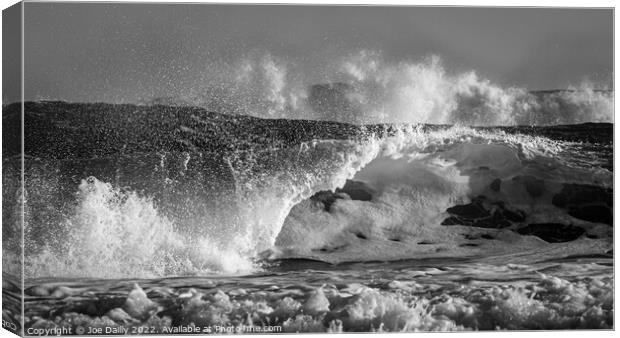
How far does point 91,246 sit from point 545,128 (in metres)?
3.61

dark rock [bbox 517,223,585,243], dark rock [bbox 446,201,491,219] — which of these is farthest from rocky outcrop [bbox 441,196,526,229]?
dark rock [bbox 517,223,585,243]

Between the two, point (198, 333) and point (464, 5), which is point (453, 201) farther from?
point (198, 333)

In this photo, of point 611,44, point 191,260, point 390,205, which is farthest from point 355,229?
point 611,44

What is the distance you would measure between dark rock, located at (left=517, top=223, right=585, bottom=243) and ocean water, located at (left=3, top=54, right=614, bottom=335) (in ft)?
0.04

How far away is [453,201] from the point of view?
905 centimetres

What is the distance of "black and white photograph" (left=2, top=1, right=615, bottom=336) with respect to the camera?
852 centimetres

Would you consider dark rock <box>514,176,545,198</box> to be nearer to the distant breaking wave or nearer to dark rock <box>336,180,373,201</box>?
the distant breaking wave

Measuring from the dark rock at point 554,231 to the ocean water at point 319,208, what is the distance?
0.04 feet

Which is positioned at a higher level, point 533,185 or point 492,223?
point 533,185

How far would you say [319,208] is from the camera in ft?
29.2

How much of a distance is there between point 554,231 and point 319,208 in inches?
73.1

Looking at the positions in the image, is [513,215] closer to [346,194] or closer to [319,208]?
[346,194]

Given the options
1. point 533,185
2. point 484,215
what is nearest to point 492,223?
point 484,215

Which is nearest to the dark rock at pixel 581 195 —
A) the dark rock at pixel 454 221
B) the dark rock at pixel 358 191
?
the dark rock at pixel 454 221
